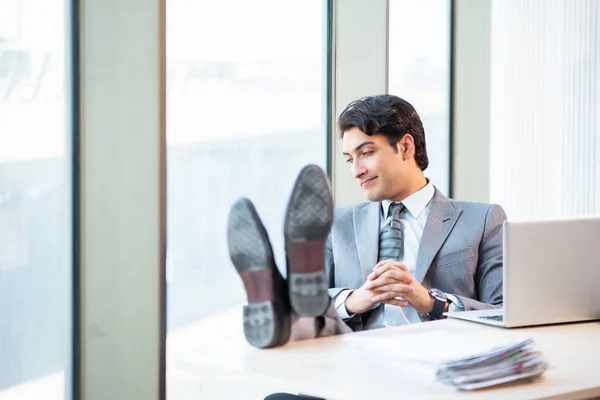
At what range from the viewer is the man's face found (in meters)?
2.74

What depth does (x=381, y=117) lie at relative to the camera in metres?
2.76

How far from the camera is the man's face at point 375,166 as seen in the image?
9.00 ft

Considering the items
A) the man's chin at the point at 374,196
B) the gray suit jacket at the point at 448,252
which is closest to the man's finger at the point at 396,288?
the gray suit jacket at the point at 448,252

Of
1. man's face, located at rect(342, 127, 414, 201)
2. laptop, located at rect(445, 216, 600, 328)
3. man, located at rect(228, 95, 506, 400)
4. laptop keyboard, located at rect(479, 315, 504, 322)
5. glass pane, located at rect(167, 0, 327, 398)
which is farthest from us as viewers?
glass pane, located at rect(167, 0, 327, 398)

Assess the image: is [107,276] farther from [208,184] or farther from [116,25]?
[116,25]

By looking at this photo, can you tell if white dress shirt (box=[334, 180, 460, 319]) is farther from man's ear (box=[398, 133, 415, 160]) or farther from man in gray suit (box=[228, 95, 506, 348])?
man's ear (box=[398, 133, 415, 160])

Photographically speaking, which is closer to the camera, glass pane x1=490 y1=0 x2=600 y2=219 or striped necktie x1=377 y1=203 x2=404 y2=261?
striped necktie x1=377 y1=203 x2=404 y2=261

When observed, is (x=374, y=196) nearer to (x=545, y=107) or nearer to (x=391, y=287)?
(x=391, y=287)

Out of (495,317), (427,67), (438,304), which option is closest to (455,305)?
(438,304)

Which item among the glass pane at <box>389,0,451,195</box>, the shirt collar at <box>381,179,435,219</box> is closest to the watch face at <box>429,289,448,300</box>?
the shirt collar at <box>381,179,435,219</box>

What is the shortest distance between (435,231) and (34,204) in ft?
4.33

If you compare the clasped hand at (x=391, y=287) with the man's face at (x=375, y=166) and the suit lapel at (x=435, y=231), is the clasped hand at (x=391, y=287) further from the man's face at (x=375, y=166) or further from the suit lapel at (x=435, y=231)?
the man's face at (x=375, y=166)

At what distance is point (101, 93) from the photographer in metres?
2.64

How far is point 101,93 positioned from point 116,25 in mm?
235
